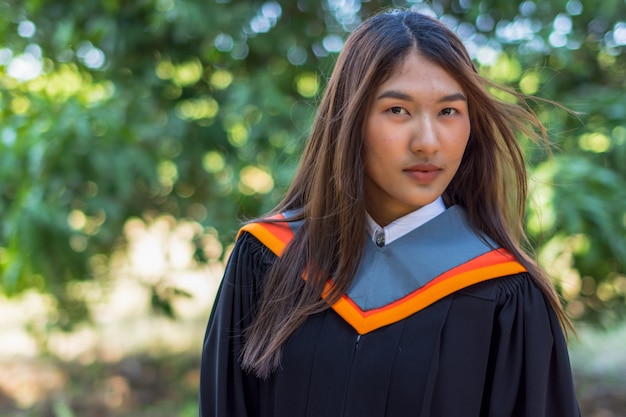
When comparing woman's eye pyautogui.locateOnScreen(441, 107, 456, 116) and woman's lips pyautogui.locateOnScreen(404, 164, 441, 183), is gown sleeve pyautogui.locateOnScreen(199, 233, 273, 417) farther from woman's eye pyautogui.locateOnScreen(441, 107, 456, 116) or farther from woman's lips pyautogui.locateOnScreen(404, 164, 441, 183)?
woman's eye pyautogui.locateOnScreen(441, 107, 456, 116)

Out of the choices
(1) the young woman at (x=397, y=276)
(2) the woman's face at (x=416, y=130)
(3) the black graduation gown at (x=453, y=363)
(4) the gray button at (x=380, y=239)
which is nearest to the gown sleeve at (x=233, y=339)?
(1) the young woman at (x=397, y=276)

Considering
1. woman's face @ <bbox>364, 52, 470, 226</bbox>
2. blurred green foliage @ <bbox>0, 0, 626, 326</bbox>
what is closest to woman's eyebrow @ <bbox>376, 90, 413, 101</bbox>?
woman's face @ <bbox>364, 52, 470, 226</bbox>

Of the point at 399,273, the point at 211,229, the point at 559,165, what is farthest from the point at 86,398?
the point at 399,273

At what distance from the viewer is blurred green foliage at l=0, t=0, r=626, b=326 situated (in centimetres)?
321

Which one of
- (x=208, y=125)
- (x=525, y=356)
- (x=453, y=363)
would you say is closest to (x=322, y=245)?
(x=453, y=363)

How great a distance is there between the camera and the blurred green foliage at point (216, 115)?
3.21 meters

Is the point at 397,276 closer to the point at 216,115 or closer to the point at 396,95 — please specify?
the point at 396,95

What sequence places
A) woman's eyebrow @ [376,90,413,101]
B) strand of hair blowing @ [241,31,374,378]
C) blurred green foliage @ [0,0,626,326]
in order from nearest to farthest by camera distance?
woman's eyebrow @ [376,90,413,101] → strand of hair blowing @ [241,31,374,378] → blurred green foliage @ [0,0,626,326]

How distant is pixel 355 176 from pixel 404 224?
17cm

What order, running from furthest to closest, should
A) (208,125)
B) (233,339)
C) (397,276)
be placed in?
1. (208,125)
2. (233,339)
3. (397,276)

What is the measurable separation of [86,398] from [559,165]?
4.16 meters

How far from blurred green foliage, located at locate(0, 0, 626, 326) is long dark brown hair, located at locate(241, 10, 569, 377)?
3.71ft

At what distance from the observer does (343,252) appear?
172 centimetres

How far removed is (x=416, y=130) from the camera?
1563 mm
